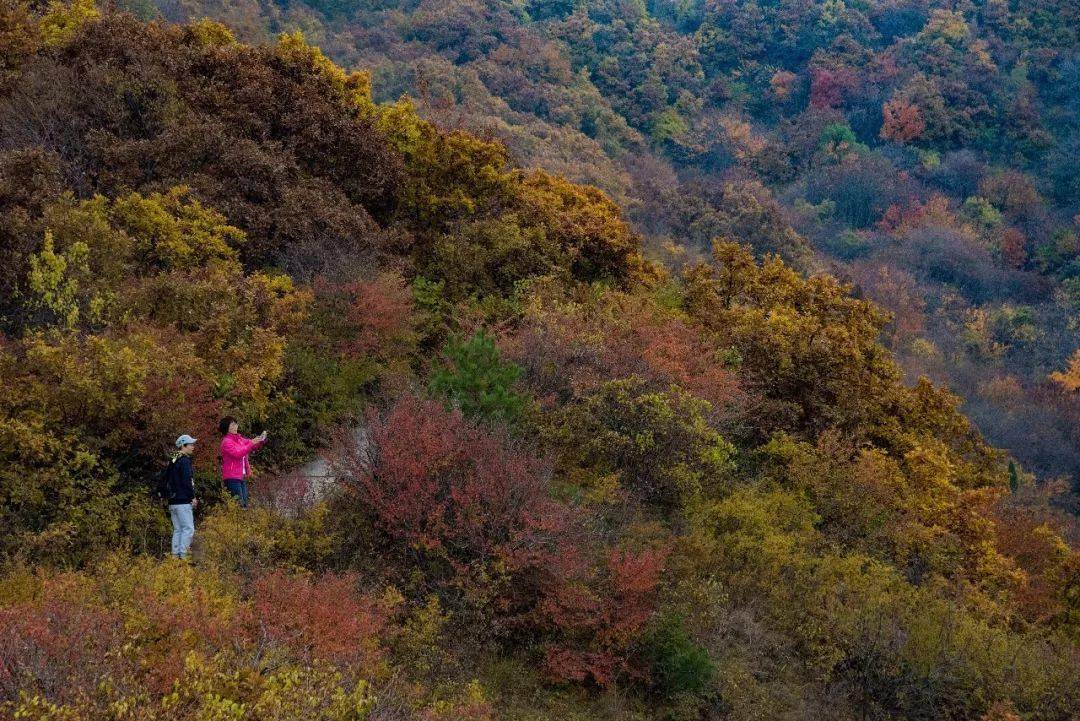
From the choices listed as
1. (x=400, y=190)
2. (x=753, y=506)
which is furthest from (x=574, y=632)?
(x=400, y=190)

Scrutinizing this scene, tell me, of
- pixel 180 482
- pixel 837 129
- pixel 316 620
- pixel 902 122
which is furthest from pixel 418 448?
pixel 902 122

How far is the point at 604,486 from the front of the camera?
11195 millimetres

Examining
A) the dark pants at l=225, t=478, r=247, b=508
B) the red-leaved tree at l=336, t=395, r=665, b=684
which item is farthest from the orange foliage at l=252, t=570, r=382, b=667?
the dark pants at l=225, t=478, r=247, b=508

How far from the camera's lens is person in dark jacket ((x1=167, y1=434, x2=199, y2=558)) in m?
8.85

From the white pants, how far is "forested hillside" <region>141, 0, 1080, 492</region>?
40.6 meters

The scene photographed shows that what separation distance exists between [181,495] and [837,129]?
272ft

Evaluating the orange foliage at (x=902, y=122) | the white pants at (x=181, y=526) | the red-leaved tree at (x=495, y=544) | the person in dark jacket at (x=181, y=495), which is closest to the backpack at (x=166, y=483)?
the person in dark jacket at (x=181, y=495)

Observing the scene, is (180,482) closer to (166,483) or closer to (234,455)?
(166,483)

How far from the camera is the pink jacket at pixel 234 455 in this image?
979 cm

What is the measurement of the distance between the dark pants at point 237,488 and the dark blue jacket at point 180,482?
0.93 metres

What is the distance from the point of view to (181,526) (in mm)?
9000

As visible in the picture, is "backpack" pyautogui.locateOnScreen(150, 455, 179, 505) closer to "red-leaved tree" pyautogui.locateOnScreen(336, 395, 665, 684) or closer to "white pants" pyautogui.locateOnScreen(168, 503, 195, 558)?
"white pants" pyautogui.locateOnScreen(168, 503, 195, 558)

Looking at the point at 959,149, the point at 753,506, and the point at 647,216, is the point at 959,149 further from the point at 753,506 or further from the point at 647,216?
the point at 753,506

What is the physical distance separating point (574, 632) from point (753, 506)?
13.7 ft
